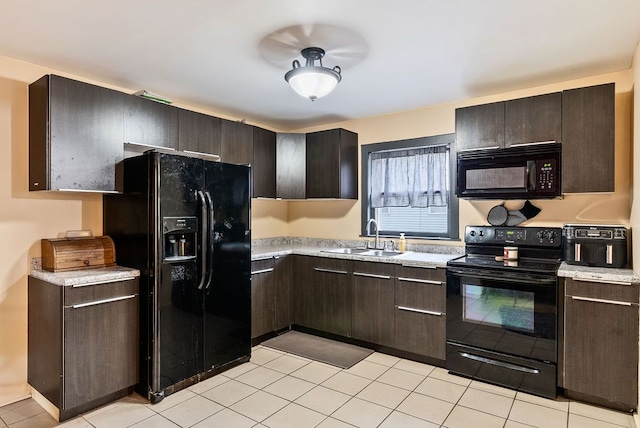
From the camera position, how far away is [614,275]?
8.34ft

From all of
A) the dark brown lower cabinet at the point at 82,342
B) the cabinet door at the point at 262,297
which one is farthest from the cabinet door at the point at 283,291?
the dark brown lower cabinet at the point at 82,342

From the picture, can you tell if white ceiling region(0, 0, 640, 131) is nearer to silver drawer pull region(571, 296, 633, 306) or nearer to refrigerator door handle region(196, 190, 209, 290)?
refrigerator door handle region(196, 190, 209, 290)

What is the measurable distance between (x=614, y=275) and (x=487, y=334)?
3.18 ft

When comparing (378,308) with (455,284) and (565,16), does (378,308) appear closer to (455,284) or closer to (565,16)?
(455,284)

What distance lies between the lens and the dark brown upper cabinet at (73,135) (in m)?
2.63

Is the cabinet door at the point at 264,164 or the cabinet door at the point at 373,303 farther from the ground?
the cabinet door at the point at 264,164

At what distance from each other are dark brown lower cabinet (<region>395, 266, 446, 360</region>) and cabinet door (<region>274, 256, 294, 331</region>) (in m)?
1.27

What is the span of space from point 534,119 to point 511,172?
454 millimetres

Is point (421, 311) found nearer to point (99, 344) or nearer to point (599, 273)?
point (599, 273)

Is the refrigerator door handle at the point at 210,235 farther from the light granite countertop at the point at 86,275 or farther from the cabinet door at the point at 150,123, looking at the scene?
the cabinet door at the point at 150,123

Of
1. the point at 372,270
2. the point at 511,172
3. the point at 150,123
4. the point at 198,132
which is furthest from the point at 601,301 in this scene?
the point at 150,123

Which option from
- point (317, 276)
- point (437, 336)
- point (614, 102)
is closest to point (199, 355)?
point (317, 276)

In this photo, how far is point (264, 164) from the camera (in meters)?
4.31

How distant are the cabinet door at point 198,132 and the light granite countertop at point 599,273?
3.16 meters
